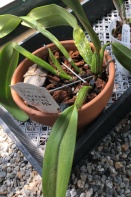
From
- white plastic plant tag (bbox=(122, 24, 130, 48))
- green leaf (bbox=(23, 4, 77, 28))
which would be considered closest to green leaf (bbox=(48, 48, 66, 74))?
green leaf (bbox=(23, 4, 77, 28))

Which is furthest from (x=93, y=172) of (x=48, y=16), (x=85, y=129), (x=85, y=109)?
(x=48, y=16)

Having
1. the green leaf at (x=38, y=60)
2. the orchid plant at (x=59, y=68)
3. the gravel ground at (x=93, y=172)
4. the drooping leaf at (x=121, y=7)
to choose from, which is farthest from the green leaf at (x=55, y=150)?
the drooping leaf at (x=121, y=7)

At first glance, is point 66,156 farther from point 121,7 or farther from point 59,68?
point 121,7

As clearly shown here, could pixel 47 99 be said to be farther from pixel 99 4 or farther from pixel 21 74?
pixel 99 4

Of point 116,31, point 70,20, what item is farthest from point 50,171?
point 116,31

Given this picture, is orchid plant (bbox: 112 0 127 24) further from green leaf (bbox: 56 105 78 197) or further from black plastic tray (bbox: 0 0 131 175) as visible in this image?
green leaf (bbox: 56 105 78 197)

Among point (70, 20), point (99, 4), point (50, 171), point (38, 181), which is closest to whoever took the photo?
point (50, 171)

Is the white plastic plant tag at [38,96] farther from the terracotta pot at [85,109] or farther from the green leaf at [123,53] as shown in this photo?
the green leaf at [123,53]
